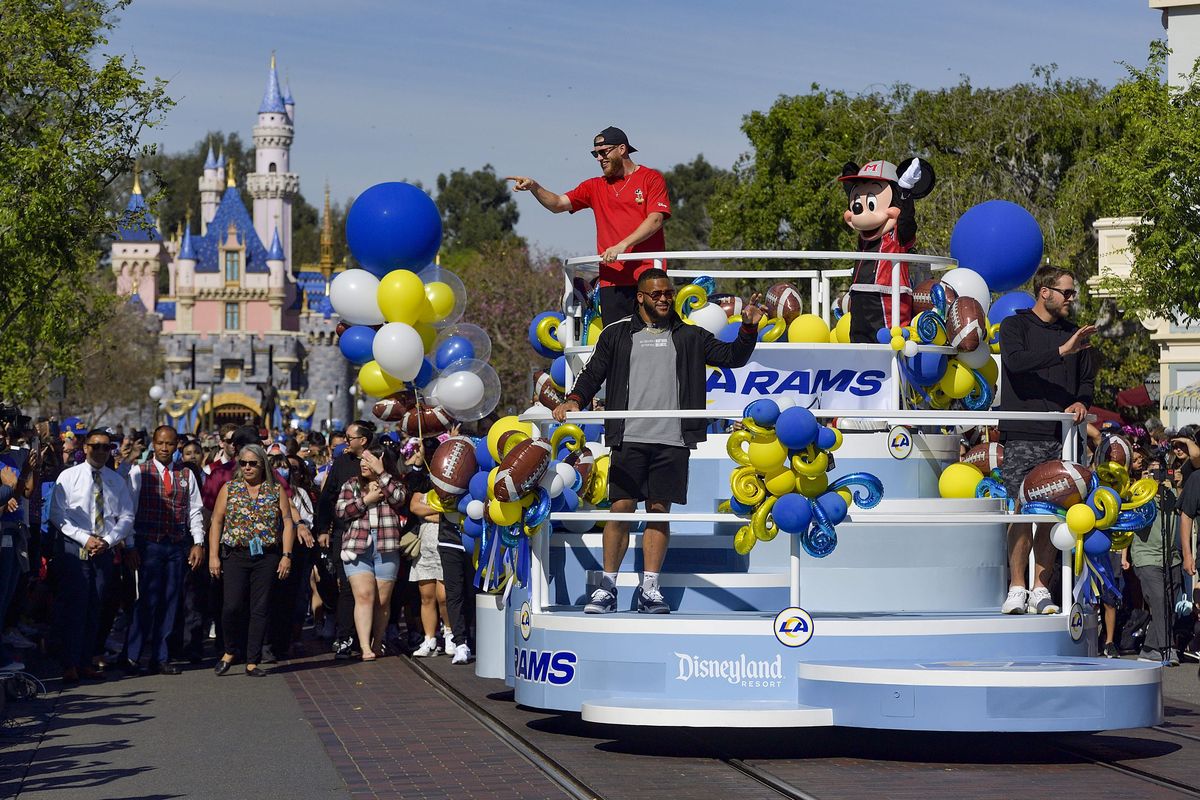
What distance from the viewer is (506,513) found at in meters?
10.9

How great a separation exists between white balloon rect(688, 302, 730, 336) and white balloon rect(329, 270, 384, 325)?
3374mm

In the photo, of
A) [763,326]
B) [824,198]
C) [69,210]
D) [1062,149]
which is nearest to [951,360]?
[763,326]

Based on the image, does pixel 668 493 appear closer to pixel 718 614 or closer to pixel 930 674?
pixel 718 614

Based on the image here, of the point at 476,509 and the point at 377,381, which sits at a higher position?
the point at 377,381

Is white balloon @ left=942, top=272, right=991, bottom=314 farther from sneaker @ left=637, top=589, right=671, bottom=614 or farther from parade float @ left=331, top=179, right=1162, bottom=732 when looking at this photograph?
sneaker @ left=637, top=589, right=671, bottom=614

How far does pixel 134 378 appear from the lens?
311 feet

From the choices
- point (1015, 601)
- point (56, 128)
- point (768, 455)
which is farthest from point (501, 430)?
point (56, 128)

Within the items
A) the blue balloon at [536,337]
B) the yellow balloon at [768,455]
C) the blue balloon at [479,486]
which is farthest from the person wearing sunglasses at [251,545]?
the yellow balloon at [768,455]

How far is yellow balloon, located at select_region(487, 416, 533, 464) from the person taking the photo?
12.0 m

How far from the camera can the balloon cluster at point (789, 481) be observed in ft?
32.7

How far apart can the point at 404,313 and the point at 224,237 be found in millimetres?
127501

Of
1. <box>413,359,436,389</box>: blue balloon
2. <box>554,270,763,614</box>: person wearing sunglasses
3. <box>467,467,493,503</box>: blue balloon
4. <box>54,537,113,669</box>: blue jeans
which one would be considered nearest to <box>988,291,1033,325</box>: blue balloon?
<box>554,270,763,614</box>: person wearing sunglasses

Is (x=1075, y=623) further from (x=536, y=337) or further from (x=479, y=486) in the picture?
(x=536, y=337)

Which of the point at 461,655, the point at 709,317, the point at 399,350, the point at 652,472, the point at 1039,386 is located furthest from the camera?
the point at 461,655
